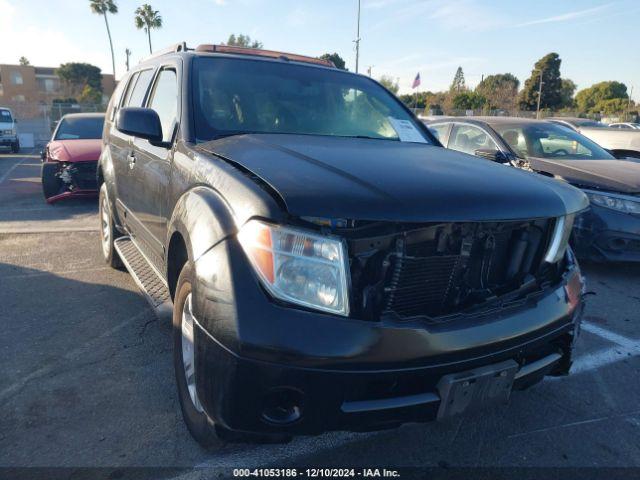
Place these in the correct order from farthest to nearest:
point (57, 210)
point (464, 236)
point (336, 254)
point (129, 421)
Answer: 1. point (57, 210)
2. point (129, 421)
3. point (464, 236)
4. point (336, 254)

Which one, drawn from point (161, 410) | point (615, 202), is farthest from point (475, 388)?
point (615, 202)

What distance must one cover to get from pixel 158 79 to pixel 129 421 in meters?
2.39

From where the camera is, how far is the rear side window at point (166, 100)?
9.76ft

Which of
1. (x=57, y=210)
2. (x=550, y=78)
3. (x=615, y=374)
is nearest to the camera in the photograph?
(x=615, y=374)

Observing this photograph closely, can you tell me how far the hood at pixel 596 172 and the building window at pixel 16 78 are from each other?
80417 millimetres

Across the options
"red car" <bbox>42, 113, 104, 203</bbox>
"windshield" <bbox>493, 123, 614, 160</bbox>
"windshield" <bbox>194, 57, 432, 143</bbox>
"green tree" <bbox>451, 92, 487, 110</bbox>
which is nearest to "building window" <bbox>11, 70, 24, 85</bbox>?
"green tree" <bbox>451, 92, 487, 110</bbox>

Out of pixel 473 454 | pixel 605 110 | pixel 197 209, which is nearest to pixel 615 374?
pixel 473 454

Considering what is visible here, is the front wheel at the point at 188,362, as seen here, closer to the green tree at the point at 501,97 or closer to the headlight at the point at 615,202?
A: the headlight at the point at 615,202

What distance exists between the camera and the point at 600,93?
73375mm

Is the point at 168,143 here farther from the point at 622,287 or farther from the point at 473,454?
the point at 622,287

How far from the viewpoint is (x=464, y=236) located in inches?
76.7

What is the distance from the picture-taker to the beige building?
68062 mm

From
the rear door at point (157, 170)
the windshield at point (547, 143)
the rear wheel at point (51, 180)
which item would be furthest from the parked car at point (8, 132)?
the windshield at point (547, 143)

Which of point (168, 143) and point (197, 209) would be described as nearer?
point (197, 209)
